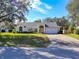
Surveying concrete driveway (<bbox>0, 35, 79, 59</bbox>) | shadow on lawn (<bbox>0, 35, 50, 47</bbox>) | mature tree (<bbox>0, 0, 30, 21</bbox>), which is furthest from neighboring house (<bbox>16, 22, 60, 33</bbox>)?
concrete driveway (<bbox>0, 35, 79, 59</bbox>)

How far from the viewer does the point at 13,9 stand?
2861cm

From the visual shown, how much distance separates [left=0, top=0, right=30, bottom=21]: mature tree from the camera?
27.6 metres

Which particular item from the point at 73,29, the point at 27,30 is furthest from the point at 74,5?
the point at 27,30

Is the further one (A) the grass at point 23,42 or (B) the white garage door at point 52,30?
(B) the white garage door at point 52,30

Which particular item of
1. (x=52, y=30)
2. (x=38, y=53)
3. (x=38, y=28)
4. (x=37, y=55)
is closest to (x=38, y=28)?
(x=38, y=28)

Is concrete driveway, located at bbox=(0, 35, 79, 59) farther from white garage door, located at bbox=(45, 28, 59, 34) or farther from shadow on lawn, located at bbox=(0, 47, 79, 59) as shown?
white garage door, located at bbox=(45, 28, 59, 34)

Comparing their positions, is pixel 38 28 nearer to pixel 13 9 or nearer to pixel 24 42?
pixel 13 9

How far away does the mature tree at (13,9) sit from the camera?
27.6m

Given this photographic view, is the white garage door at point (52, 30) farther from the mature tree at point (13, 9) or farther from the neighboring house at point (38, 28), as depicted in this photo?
the mature tree at point (13, 9)

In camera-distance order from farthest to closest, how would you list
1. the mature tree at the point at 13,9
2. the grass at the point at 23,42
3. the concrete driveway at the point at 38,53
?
the mature tree at the point at 13,9
the grass at the point at 23,42
the concrete driveway at the point at 38,53

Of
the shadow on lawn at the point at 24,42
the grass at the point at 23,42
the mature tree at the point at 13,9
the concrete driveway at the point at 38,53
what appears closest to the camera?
the concrete driveway at the point at 38,53

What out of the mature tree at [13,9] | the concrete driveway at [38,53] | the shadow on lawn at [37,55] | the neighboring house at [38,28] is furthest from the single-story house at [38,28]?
the shadow on lawn at [37,55]

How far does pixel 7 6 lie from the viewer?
27781 mm

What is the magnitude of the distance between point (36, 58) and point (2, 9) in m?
18.3
